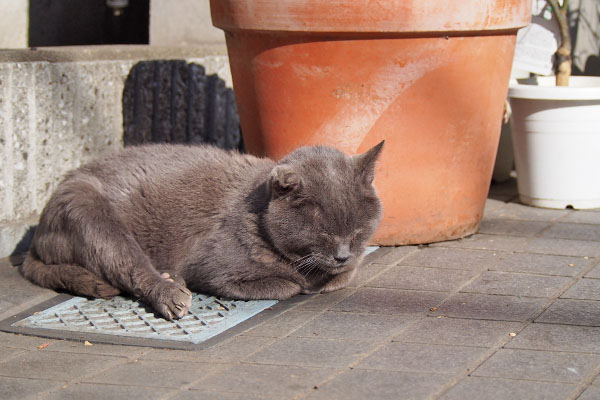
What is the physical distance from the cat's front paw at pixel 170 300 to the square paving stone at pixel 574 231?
204cm

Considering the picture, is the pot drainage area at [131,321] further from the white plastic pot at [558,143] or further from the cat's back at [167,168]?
the white plastic pot at [558,143]

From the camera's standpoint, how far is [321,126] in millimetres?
3938

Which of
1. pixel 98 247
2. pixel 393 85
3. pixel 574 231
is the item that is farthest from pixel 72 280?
pixel 574 231

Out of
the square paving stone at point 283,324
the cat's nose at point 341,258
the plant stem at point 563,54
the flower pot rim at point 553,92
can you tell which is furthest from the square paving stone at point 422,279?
the plant stem at point 563,54

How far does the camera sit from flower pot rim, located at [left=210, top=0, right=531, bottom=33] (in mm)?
3713

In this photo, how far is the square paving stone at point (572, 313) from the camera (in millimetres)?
3020

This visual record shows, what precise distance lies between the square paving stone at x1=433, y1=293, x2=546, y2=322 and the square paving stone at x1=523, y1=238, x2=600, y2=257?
0.73m

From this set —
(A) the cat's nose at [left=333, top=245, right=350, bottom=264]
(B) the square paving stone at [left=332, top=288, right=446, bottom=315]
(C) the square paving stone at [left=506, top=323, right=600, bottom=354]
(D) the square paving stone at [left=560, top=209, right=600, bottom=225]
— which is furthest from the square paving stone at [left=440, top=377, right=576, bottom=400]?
(D) the square paving stone at [left=560, top=209, right=600, bottom=225]

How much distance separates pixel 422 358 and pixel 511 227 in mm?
1934

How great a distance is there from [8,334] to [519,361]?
192cm

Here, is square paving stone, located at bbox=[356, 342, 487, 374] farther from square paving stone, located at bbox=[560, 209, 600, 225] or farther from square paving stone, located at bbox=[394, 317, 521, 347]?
square paving stone, located at bbox=[560, 209, 600, 225]

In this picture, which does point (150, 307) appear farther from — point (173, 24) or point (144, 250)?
point (173, 24)

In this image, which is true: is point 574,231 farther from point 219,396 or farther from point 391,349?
point 219,396

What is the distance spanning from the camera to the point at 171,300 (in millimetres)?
3217
